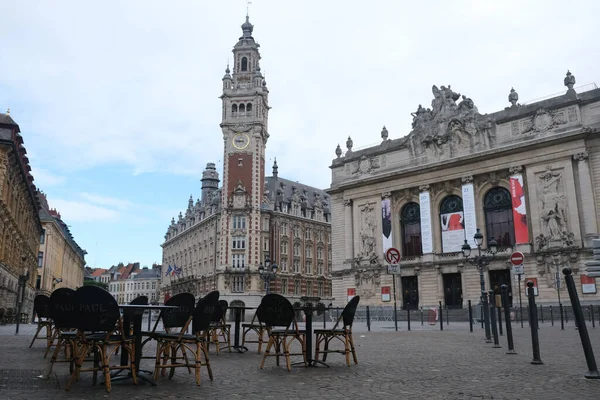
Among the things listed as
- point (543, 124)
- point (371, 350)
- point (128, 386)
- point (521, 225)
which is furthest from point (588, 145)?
point (128, 386)

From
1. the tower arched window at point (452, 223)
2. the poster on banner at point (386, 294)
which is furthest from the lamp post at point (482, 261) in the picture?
the poster on banner at point (386, 294)

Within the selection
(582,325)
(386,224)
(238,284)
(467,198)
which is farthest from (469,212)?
(582,325)

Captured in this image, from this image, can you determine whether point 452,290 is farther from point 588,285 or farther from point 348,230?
point 348,230

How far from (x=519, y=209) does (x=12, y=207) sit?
3811 centimetres

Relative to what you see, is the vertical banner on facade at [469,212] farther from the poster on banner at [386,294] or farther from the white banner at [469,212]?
the poster on banner at [386,294]

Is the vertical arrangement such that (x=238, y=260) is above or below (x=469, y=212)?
below

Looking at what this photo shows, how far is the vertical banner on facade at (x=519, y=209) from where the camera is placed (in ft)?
132

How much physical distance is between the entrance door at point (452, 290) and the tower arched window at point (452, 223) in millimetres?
2418

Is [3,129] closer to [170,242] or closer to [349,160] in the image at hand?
[349,160]

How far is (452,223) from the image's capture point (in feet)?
147

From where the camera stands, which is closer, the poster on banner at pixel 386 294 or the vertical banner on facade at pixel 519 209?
the vertical banner on facade at pixel 519 209

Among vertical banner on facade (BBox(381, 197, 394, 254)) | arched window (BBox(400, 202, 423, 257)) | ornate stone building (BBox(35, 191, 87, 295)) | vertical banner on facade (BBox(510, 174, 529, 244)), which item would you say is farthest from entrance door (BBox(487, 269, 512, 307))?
ornate stone building (BBox(35, 191, 87, 295))

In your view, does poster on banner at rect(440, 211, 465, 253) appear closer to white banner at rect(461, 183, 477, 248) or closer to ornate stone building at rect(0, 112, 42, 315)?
white banner at rect(461, 183, 477, 248)

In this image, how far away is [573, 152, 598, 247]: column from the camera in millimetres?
37375
